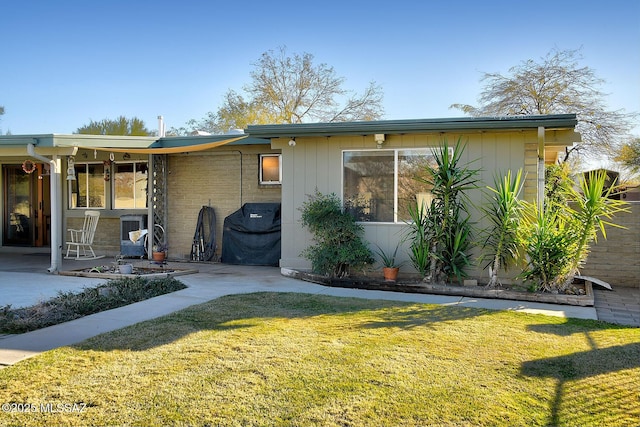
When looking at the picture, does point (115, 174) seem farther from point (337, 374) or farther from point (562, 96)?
point (562, 96)

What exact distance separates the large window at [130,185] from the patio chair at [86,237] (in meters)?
0.62

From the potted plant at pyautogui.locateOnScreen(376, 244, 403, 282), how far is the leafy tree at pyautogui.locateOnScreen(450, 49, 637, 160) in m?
15.3

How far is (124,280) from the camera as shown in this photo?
23.3 feet

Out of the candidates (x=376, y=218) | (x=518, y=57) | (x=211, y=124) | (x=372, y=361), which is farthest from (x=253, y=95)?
(x=372, y=361)

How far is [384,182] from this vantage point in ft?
25.4

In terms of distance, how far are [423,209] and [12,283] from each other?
6.18m

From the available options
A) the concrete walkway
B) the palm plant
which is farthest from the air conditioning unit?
the palm plant

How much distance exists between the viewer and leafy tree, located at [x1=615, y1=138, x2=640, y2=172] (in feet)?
67.3

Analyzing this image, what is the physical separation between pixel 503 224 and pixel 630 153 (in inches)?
704

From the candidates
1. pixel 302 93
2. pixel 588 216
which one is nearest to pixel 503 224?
pixel 588 216

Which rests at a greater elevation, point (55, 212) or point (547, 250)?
point (55, 212)

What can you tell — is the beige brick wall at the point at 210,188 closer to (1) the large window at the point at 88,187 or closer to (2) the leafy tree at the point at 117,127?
(1) the large window at the point at 88,187

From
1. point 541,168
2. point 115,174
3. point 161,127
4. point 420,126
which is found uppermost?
point 161,127

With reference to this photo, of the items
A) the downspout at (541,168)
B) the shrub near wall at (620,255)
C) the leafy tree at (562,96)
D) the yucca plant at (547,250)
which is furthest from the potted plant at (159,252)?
the leafy tree at (562,96)
